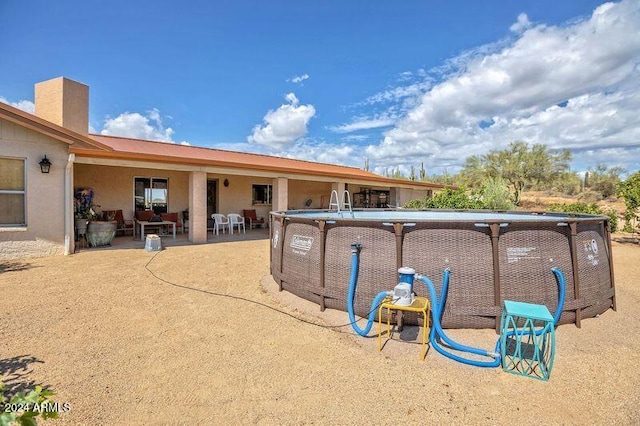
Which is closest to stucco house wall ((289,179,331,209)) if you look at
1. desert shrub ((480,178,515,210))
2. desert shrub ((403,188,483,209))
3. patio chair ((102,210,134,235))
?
desert shrub ((403,188,483,209))

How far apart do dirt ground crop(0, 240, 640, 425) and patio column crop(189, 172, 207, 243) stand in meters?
5.42

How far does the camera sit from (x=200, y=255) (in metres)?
9.02

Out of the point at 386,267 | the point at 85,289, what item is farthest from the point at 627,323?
the point at 85,289

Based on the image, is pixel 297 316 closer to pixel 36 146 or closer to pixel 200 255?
pixel 200 255

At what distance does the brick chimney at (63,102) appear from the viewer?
11.9 meters

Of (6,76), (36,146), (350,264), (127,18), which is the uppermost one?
(127,18)

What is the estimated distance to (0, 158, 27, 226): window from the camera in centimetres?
787

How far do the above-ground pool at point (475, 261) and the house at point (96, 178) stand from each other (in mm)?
7466

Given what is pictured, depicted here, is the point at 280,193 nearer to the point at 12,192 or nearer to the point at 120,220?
the point at 120,220

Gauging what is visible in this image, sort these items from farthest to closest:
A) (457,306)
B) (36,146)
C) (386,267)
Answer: (36,146) < (386,267) < (457,306)

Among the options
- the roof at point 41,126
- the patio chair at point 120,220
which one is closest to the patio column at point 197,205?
the roof at point 41,126

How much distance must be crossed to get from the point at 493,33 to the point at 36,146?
15.7 m

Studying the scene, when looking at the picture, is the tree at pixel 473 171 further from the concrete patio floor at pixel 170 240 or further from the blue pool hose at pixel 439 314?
the blue pool hose at pixel 439 314

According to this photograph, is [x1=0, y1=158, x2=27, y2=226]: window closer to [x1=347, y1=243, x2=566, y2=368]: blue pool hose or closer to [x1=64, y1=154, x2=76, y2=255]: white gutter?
[x1=64, y1=154, x2=76, y2=255]: white gutter
